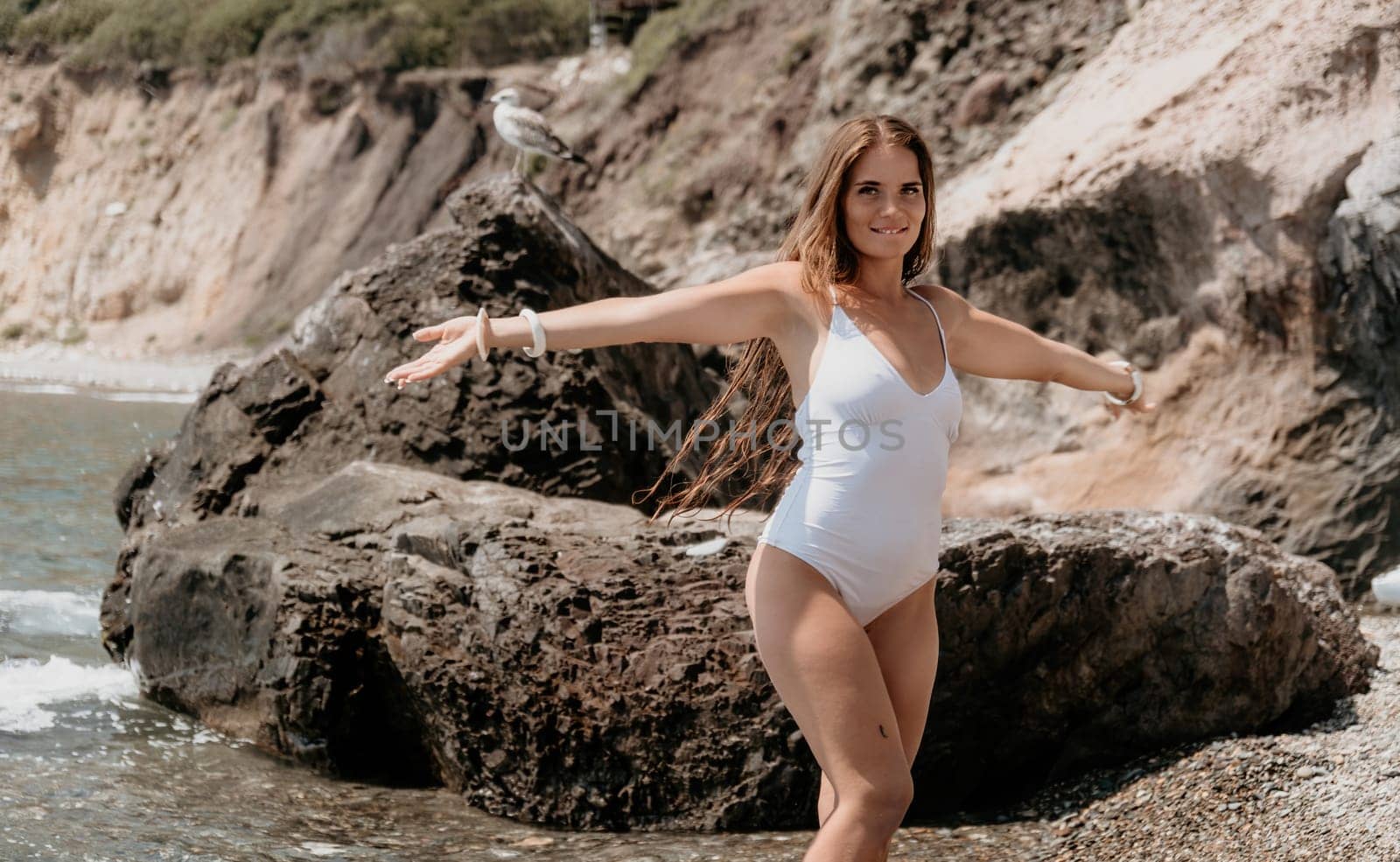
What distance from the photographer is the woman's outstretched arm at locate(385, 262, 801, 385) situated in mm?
3025

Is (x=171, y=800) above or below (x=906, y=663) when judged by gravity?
below

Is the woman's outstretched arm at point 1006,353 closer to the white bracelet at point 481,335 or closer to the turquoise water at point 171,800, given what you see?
the white bracelet at point 481,335

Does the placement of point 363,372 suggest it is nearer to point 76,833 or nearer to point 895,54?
point 76,833

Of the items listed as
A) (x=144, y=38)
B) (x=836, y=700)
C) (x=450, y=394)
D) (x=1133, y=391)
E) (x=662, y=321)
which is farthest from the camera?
(x=144, y=38)

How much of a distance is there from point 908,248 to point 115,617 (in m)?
5.18

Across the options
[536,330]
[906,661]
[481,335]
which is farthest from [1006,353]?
[481,335]

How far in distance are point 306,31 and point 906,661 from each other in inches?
1510

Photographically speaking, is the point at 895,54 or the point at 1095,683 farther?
the point at 895,54

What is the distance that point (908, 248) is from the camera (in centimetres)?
319

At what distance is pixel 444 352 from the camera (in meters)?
3.08

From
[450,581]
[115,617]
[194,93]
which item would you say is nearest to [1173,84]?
[450,581]

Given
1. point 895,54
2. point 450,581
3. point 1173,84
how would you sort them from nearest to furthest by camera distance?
point 450,581
point 1173,84
point 895,54

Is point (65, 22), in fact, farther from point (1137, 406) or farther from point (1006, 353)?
point (1006, 353)

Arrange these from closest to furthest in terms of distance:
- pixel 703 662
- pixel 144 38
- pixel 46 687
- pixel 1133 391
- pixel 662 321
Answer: pixel 662 321 < pixel 1133 391 < pixel 703 662 < pixel 46 687 < pixel 144 38
